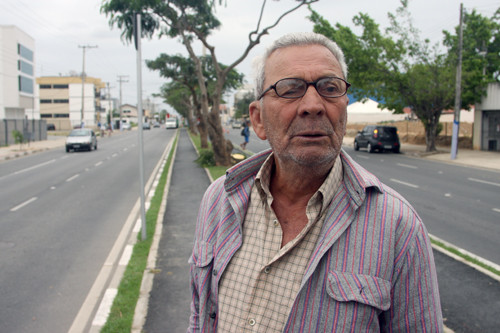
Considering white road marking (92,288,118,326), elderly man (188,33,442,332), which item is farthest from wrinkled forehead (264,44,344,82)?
white road marking (92,288,118,326)

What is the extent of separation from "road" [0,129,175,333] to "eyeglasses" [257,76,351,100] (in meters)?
3.80

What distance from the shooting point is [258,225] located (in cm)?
184

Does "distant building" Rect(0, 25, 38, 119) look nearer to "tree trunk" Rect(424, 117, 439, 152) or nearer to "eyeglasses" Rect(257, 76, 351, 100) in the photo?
"tree trunk" Rect(424, 117, 439, 152)

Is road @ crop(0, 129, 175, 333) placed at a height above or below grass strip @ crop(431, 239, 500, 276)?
below

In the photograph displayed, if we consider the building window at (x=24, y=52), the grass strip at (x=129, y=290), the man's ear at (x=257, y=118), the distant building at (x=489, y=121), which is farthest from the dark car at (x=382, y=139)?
the building window at (x=24, y=52)

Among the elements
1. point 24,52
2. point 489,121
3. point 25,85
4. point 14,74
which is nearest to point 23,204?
point 489,121

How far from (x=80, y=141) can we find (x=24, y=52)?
39.1 m

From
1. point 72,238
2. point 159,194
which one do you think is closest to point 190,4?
point 159,194

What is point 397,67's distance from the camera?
2497cm

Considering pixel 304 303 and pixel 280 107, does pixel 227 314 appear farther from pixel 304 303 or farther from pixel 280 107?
pixel 280 107

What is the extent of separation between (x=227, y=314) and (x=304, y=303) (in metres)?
0.38

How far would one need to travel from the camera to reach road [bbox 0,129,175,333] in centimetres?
481

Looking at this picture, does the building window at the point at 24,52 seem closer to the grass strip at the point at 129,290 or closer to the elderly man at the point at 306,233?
the grass strip at the point at 129,290

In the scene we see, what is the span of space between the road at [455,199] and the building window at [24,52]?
181 feet
